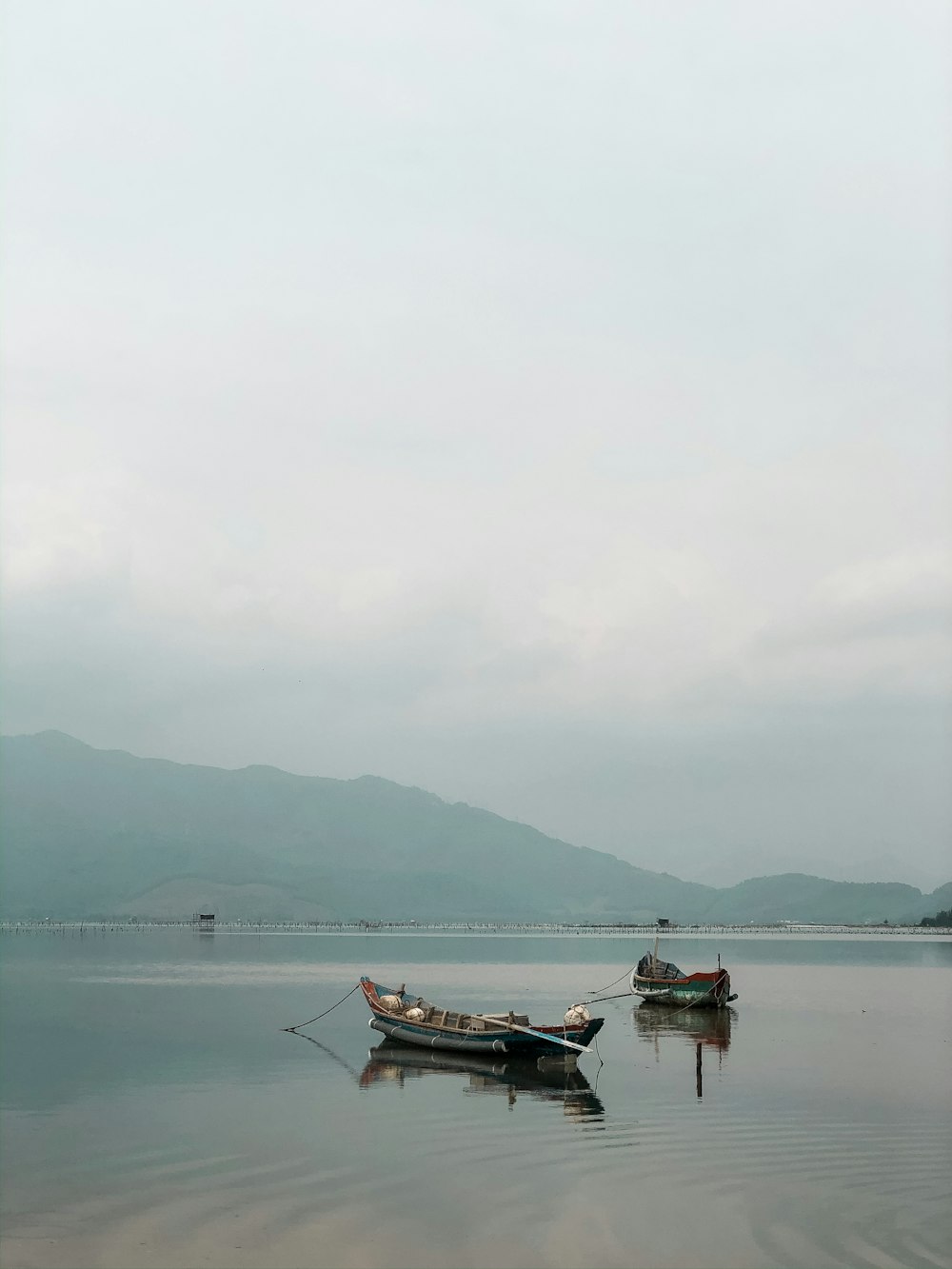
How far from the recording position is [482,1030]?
55.0 meters

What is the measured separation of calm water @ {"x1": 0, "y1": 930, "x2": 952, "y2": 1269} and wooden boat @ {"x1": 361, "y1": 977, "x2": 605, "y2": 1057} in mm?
1290

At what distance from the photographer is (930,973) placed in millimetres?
136250

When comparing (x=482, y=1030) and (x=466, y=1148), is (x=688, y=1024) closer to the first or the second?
(x=482, y=1030)

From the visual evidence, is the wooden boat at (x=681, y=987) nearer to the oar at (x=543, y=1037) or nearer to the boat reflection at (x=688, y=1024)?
the boat reflection at (x=688, y=1024)

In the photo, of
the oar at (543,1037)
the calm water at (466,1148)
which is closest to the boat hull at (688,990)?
the calm water at (466,1148)

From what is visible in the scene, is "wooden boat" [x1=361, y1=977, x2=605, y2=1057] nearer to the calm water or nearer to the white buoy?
the white buoy

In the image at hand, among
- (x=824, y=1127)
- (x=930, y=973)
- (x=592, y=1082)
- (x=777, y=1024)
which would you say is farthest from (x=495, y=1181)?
(x=930, y=973)

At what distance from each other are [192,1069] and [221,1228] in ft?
90.4

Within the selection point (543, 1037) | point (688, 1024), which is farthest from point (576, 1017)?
point (688, 1024)

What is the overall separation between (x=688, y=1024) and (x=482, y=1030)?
25.4m

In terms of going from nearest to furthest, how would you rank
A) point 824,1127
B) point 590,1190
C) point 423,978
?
point 590,1190 < point 824,1127 < point 423,978

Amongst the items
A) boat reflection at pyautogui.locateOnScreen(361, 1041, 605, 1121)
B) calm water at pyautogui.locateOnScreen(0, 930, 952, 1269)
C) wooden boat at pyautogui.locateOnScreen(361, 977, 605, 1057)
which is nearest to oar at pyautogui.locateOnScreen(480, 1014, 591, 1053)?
wooden boat at pyautogui.locateOnScreen(361, 977, 605, 1057)

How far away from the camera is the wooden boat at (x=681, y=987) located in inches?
3307

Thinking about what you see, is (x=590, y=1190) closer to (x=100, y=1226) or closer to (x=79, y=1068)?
(x=100, y=1226)
